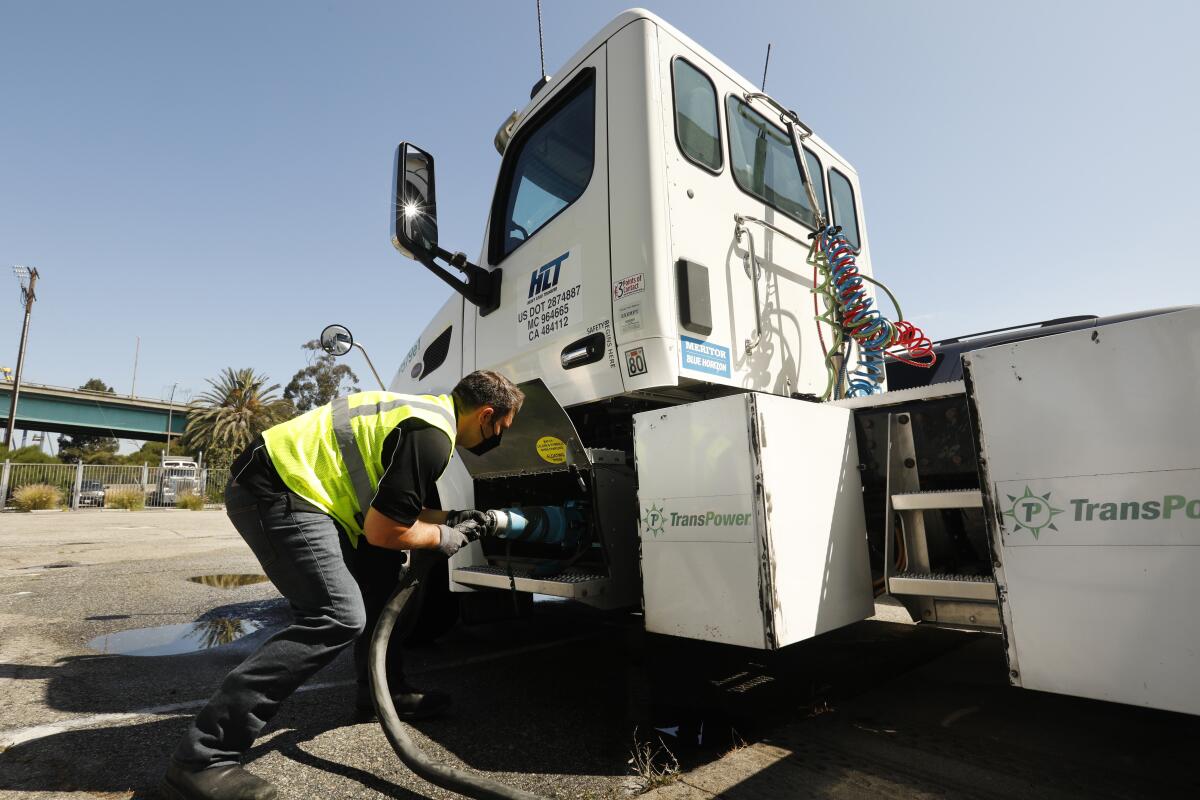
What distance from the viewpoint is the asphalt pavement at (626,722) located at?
2.07m

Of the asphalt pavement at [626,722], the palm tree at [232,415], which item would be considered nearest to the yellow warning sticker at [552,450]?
the asphalt pavement at [626,722]

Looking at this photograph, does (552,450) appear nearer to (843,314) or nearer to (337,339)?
(843,314)

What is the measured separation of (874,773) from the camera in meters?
2.09

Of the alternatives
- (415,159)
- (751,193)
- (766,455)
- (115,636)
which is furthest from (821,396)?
(115,636)

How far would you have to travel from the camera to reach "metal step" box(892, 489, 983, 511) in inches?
80.2

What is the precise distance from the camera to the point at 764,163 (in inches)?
134

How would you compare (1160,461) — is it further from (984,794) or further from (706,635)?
(706,635)

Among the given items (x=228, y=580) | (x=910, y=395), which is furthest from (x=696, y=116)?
(x=228, y=580)

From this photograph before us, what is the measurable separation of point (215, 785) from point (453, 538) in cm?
97

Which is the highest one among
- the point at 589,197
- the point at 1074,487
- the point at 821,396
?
the point at 589,197

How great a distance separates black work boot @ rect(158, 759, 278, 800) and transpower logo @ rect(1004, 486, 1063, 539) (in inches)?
89.7

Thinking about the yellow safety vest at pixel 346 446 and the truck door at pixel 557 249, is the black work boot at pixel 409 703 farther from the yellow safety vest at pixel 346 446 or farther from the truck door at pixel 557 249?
the truck door at pixel 557 249

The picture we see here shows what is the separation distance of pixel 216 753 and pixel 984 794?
230 centimetres

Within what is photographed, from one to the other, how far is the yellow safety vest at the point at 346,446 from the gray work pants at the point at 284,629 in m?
0.09
